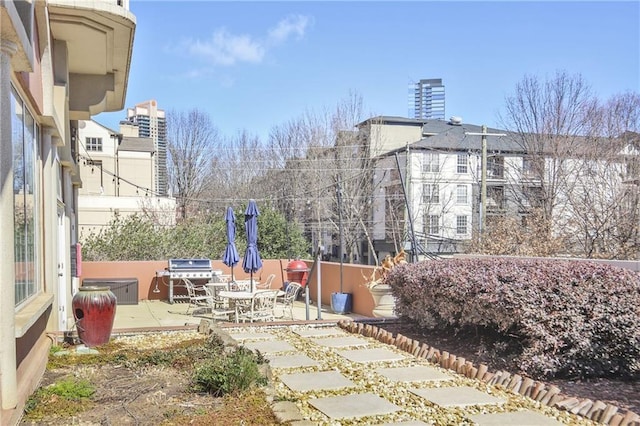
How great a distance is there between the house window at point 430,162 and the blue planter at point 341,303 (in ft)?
68.6

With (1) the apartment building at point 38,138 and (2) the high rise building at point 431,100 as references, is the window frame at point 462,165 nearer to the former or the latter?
(1) the apartment building at point 38,138

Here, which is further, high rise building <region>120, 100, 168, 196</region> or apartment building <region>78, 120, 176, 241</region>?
apartment building <region>78, 120, 176, 241</region>

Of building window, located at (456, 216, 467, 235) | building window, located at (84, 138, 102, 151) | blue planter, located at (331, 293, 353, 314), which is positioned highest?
building window, located at (84, 138, 102, 151)

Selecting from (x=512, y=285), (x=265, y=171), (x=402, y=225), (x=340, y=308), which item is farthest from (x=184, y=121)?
(x=512, y=285)

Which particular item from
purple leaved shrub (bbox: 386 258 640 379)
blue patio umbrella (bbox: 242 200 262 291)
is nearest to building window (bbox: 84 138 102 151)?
blue patio umbrella (bbox: 242 200 262 291)

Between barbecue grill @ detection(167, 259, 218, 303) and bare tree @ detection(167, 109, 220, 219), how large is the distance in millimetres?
18739

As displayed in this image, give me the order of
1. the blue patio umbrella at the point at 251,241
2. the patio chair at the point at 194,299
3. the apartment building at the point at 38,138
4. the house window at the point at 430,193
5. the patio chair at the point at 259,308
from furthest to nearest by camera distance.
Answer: the house window at the point at 430,193 → the patio chair at the point at 194,299 → the blue patio umbrella at the point at 251,241 → the patio chair at the point at 259,308 → the apartment building at the point at 38,138

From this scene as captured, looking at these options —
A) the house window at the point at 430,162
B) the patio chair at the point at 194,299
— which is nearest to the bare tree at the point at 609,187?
the patio chair at the point at 194,299

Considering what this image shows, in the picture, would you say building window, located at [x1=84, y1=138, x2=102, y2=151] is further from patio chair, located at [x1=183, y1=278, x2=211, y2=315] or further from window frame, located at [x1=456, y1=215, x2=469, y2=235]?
patio chair, located at [x1=183, y1=278, x2=211, y2=315]

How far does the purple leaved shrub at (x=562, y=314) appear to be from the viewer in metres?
5.98

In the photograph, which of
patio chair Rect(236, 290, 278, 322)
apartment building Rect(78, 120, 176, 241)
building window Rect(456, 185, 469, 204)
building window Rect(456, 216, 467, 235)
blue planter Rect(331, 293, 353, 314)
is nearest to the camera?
patio chair Rect(236, 290, 278, 322)

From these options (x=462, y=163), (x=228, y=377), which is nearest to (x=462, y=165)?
(x=462, y=163)

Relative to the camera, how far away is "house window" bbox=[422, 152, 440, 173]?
33625mm

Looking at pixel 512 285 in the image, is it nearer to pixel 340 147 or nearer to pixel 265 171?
pixel 340 147
